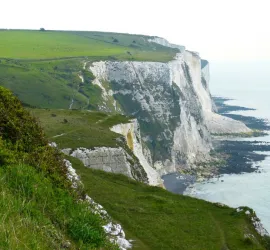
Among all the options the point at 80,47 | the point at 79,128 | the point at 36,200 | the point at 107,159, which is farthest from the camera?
the point at 80,47

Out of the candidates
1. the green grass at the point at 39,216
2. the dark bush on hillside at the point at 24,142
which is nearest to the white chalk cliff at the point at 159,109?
the dark bush on hillside at the point at 24,142

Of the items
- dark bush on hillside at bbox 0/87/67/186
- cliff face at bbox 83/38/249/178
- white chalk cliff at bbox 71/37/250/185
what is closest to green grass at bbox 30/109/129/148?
dark bush on hillside at bbox 0/87/67/186

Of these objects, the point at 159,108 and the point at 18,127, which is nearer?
the point at 18,127

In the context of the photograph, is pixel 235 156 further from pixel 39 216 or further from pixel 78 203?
pixel 39 216

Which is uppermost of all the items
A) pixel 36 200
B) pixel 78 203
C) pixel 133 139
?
pixel 36 200

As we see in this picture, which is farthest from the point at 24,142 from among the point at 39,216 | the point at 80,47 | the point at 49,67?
the point at 80,47

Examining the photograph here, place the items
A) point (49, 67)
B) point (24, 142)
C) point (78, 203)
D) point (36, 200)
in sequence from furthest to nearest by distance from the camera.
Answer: point (49, 67)
point (24, 142)
point (78, 203)
point (36, 200)

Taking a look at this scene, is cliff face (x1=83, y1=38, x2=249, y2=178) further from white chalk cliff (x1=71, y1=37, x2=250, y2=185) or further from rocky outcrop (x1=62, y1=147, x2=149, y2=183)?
rocky outcrop (x1=62, y1=147, x2=149, y2=183)
